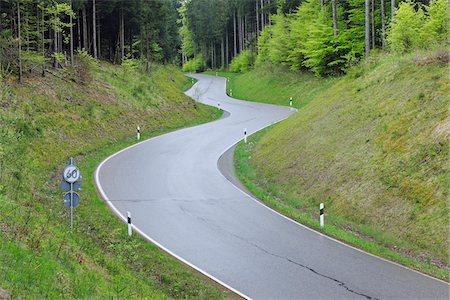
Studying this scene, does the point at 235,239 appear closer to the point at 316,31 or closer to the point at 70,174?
the point at 70,174

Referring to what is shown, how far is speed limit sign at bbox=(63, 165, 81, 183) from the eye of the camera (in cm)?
1227

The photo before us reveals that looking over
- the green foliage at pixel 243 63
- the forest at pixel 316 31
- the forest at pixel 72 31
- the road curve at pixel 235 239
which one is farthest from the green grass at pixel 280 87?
the road curve at pixel 235 239

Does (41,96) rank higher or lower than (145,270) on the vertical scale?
higher

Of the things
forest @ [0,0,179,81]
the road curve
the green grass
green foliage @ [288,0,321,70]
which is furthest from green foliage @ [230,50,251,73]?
the road curve

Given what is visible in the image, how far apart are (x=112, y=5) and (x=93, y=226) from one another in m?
39.3

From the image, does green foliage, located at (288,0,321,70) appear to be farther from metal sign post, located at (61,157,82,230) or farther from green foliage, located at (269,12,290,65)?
metal sign post, located at (61,157,82,230)

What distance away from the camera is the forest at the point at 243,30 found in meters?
24.7

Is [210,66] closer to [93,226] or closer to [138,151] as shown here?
[138,151]

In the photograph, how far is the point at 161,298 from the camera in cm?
894

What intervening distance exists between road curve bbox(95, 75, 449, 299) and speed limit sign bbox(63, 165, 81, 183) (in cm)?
261

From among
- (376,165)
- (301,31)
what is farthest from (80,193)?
(301,31)

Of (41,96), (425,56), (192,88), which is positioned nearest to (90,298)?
(425,56)

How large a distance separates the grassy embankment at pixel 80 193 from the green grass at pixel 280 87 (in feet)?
34.8

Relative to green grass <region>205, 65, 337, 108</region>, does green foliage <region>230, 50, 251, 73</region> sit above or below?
above
